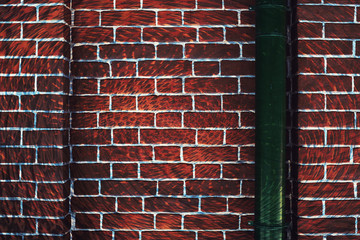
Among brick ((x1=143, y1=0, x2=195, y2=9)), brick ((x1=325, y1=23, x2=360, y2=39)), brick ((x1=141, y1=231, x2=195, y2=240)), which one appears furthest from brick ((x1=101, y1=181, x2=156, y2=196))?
brick ((x1=325, y1=23, x2=360, y2=39))

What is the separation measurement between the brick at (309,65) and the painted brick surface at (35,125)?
1293 mm

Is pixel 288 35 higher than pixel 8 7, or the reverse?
pixel 8 7

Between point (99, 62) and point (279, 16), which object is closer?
point (279, 16)

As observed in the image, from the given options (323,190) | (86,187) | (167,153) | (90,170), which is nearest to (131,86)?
(167,153)

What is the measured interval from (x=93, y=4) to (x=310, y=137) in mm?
1441

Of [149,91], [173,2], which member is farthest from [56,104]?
[173,2]

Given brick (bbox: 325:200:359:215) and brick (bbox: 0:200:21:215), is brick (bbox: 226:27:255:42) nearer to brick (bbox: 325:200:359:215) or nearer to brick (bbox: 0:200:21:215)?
brick (bbox: 325:200:359:215)

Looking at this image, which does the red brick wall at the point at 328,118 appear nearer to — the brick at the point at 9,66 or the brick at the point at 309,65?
the brick at the point at 309,65

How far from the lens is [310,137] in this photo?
143 cm

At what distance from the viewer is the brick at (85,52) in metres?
1.56

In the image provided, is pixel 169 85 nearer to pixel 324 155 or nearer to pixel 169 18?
pixel 169 18

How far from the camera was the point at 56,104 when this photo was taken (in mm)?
1451

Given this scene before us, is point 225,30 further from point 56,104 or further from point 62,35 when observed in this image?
point 56,104

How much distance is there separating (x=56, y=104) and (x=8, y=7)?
0.62m
